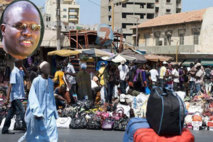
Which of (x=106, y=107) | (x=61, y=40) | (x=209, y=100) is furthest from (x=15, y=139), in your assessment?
(x=61, y=40)

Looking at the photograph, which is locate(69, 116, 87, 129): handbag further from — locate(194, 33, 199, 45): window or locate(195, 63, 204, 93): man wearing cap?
locate(194, 33, 199, 45): window

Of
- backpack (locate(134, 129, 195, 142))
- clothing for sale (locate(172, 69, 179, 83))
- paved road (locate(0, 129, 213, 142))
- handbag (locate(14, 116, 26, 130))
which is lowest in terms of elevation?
paved road (locate(0, 129, 213, 142))

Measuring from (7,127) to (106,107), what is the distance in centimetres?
367

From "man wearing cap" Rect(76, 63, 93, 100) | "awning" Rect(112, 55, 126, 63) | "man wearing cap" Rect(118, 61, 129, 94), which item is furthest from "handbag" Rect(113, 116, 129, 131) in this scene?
"awning" Rect(112, 55, 126, 63)

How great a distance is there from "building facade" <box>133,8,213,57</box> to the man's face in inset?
2748 cm

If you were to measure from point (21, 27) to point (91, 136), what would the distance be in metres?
7.79

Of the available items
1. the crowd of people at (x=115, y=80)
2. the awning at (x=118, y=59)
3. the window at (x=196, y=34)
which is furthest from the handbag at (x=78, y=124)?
the window at (x=196, y=34)

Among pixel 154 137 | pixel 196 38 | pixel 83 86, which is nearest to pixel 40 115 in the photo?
pixel 154 137

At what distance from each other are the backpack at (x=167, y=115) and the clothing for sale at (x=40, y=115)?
213cm

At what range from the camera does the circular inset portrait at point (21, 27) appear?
1500cm

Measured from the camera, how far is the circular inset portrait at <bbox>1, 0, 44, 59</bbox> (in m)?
15.0

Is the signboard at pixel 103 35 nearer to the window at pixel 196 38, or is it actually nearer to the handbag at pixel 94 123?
the handbag at pixel 94 123

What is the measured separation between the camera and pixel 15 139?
328 inches

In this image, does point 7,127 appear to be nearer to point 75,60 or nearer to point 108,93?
point 108,93
